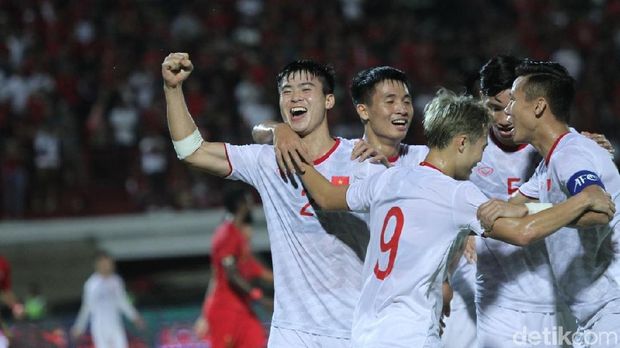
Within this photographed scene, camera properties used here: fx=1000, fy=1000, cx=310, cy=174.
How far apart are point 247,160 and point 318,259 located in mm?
729

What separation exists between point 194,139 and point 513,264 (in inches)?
80.4

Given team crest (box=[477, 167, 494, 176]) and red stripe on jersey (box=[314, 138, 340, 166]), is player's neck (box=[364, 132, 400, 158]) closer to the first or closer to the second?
red stripe on jersey (box=[314, 138, 340, 166])

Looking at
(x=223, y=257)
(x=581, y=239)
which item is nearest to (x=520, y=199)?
(x=581, y=239)

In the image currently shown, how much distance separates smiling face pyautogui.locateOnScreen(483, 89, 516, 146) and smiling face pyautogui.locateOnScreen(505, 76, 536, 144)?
2.53ft

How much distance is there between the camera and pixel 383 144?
599 centimetres

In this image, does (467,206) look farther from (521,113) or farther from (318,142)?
(318,142)

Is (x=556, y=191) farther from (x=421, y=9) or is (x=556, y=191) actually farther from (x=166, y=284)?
(x=421, y=9)

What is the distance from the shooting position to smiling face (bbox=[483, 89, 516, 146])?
20.4ft

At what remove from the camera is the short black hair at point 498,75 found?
6.21 m

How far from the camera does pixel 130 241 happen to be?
50.8ft

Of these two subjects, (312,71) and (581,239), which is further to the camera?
(312,71)

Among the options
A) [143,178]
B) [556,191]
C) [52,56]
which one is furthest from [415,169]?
[52,56]

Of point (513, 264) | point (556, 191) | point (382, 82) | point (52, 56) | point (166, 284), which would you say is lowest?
point (166, 284)

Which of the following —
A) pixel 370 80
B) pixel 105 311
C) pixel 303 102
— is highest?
pixel 370 80
